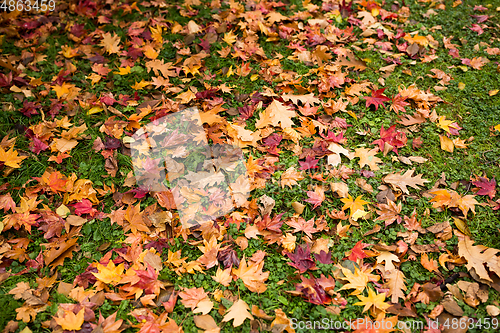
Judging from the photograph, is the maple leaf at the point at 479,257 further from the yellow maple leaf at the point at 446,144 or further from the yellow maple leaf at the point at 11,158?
the yellow maple leaf at the point at 11,158

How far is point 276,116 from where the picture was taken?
286 cm

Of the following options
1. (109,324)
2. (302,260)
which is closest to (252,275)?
(302,260)

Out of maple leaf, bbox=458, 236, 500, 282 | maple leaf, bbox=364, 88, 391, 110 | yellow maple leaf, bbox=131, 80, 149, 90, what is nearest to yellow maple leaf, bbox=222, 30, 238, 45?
yellow maple leaf, bbox=131, 80, 149, 90

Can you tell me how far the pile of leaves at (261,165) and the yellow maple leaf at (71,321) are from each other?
0.06ft

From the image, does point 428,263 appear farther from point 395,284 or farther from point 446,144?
point 446,144

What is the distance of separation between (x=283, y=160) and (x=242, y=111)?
65 centimetres

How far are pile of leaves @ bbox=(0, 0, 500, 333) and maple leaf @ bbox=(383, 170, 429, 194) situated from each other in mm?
12

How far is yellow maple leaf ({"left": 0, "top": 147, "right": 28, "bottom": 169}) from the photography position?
2626 millimetres

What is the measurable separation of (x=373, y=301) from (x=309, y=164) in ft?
3.67

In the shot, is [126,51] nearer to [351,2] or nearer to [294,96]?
[294,96]

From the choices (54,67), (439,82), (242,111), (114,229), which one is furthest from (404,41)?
(54,67)

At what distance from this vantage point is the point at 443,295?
6.70 ft

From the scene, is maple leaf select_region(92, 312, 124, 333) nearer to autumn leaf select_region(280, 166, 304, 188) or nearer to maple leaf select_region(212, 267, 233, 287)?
maple leaf select_region(212, 267, 233, 287)

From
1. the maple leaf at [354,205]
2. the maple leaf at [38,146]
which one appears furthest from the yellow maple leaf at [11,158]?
the maple leaf at [354,205]
